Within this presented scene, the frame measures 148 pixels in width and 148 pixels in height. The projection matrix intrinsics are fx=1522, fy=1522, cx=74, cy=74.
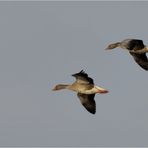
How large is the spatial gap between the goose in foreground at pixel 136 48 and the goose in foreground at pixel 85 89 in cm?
254

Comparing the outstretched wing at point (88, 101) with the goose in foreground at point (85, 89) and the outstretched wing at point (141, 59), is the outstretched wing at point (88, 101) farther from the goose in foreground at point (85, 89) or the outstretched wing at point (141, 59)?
the outstretched wing at point (141, 59)

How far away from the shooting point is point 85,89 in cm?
6009

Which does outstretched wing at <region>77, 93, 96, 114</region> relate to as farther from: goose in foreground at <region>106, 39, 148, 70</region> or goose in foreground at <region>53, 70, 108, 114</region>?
goose in foreground at <region>106, 39, 148, 70</region>

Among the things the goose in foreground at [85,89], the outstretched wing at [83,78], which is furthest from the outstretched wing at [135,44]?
the outstretched wing at [83,78]

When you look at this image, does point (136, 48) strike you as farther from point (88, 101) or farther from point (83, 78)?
point (83, 78)

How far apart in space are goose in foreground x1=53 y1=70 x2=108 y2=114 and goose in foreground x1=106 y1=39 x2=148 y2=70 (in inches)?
100

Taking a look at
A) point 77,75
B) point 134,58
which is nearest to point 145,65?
point 134,58

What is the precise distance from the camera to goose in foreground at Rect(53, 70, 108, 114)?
59.3 meters

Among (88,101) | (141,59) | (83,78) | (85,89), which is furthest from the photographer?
(141,59)

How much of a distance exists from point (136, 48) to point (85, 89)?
303 centimetres

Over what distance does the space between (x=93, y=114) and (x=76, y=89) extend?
4.02ft

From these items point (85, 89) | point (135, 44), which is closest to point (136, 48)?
point (135, 44)

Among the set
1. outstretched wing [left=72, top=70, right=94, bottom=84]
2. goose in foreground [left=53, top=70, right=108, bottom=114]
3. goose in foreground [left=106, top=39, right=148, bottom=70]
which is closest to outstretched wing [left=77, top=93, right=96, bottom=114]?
goose in foreground [left=53, top=70, right=108, bottom=114]

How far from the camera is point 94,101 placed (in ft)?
201
